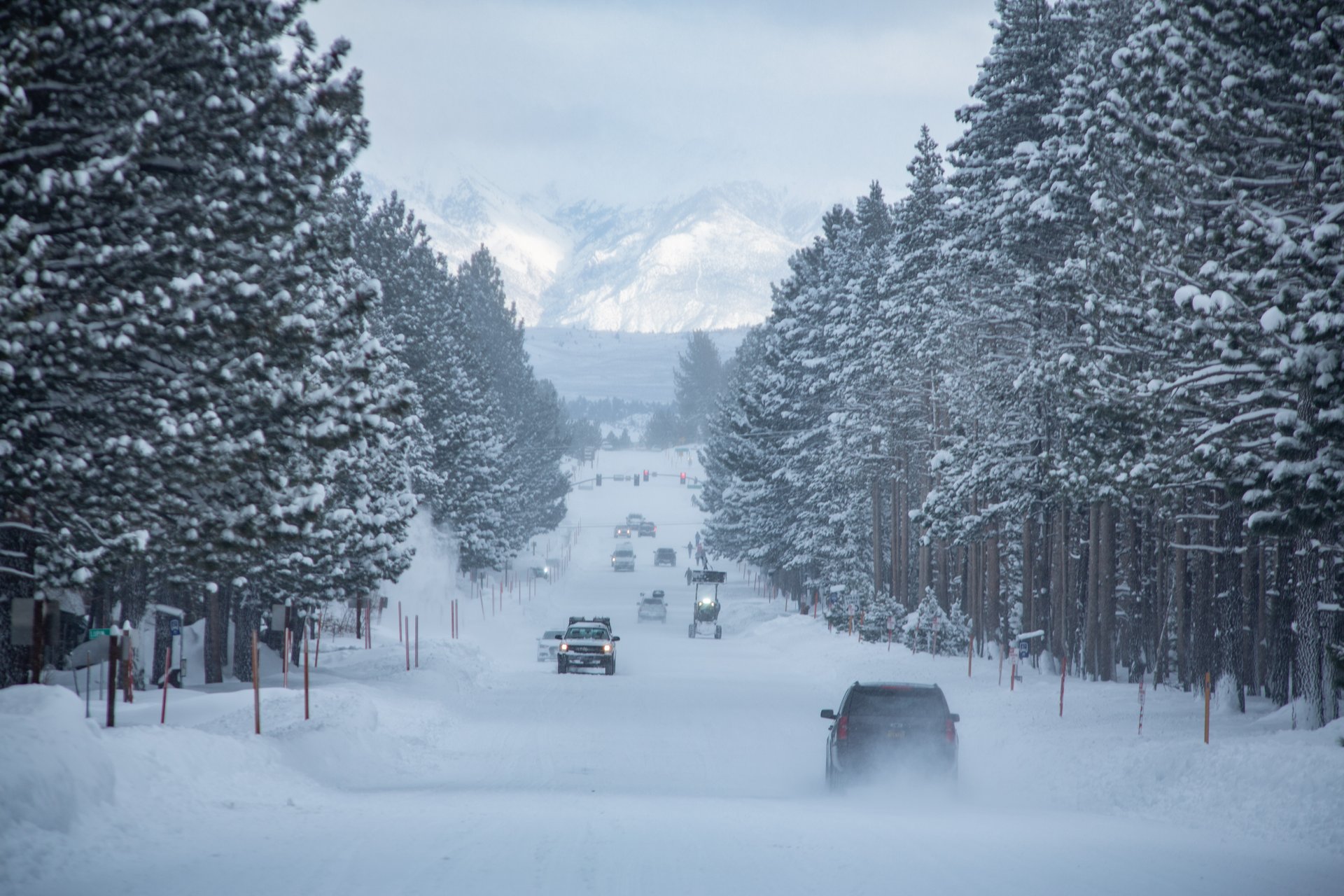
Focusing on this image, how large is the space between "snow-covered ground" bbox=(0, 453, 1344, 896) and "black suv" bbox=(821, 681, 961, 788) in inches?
14.6

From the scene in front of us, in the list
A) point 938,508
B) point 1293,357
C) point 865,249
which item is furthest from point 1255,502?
point 865,249

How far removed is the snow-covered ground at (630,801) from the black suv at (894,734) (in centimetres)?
37

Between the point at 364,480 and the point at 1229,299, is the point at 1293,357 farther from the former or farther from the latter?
the point at 364,480

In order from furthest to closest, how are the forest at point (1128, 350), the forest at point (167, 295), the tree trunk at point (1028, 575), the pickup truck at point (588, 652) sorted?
the pickup truck at point (588, 652)
the tree trunk at point (1028, 575)
the forest at point (1128, 350)
the forest at point (167, 295)

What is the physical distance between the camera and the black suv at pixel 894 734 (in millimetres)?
16594

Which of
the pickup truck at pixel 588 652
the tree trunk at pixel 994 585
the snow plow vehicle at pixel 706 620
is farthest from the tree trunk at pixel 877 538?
the pickup truck at pixel 588 652

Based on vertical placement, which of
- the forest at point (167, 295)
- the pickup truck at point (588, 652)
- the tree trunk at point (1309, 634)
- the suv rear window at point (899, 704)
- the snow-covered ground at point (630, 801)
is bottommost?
the pickup truck at point (588, 652)

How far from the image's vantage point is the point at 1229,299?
15617 mm

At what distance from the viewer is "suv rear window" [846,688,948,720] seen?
1680 cm

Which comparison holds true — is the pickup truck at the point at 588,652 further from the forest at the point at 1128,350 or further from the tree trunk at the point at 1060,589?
the tree trunk at the point at 1060,589

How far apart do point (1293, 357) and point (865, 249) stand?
38.3 metres

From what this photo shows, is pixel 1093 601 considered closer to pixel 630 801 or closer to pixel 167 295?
pixel 630 801

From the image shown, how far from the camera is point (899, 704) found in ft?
55.5

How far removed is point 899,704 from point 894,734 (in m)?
0.43
